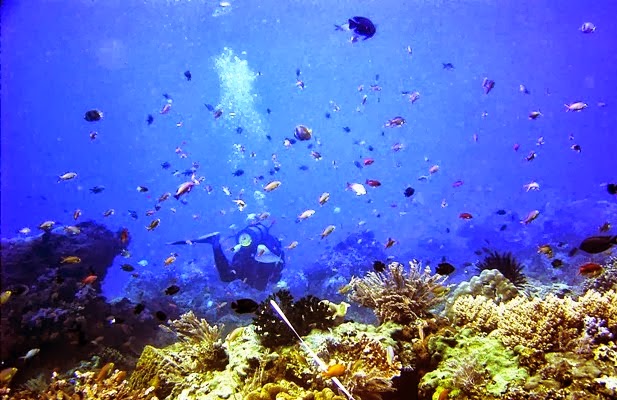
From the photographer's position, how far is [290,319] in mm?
5219

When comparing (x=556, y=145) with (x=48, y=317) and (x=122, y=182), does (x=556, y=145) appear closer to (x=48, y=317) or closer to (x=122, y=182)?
(x=48, y=317)

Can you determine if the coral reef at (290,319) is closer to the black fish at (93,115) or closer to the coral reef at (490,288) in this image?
the coral reef at (490,288)

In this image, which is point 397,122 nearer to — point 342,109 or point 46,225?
point 46,225

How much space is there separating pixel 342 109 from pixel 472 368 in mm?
93137

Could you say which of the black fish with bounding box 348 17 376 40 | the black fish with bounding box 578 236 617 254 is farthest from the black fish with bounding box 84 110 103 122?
the black fish with bounding box 578 236 617 254

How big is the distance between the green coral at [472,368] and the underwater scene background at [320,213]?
0.03 metres

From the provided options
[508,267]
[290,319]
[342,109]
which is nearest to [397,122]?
[508,267]

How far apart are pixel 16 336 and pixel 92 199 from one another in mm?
142433

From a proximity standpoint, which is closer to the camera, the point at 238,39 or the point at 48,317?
the point at 48,317

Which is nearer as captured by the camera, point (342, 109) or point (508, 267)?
point (508, 267)

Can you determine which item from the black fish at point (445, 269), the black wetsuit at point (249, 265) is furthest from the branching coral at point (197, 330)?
the black wetsuit at point (249, 265)

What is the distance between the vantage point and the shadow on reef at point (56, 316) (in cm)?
894

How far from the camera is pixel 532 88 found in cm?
9088

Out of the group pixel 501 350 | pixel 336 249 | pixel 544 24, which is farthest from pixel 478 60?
pixel 501 350
